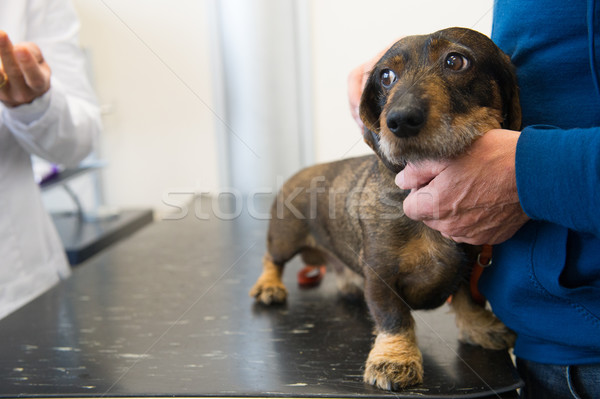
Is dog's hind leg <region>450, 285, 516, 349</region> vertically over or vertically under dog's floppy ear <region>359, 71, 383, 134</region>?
under

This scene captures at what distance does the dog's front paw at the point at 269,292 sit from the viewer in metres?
1.33

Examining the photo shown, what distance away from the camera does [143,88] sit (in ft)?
11.3

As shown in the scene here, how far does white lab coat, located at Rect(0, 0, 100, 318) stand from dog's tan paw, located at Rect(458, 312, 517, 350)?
121cm

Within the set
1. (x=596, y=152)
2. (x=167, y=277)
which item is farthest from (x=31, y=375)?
(x=596, y=152)

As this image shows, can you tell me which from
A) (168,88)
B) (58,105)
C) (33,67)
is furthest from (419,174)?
(168,88)

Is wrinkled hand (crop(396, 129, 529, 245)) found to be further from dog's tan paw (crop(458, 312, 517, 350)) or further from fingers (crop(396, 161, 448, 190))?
dog's tan paw (crop(458, 312, 517, 350))

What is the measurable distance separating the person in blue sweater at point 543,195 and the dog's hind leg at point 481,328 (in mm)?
98

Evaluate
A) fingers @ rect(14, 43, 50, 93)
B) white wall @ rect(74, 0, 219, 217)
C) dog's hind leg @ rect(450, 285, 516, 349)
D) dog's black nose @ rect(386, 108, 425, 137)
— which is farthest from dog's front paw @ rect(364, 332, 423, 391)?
white wall @ rect(74, 0, 219, 217)

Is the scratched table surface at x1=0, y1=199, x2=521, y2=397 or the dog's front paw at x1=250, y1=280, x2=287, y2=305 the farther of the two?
the dog's front paw at x1=250, y1=280, x2=287, y2=305

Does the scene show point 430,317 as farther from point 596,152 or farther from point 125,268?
point 125,268

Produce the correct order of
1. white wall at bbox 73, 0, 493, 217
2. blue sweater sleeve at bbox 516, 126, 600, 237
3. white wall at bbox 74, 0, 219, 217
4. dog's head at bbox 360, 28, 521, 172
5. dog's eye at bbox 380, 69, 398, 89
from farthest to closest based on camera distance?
1. white wall at bbox 74, 0, 219, 217
2. white wall at bbox 73, 0, 493, 217
3. dog's eye at bbox 380, 69, 398, 89
4. dog's head at bbox 360, 28, 521, 172
5. blue sweater sleeve at bbox 516, 126, 600, 237

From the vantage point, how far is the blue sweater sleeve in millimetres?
710

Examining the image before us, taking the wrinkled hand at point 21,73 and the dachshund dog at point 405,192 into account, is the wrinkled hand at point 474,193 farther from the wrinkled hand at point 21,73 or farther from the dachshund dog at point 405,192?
the wrinkled hand at point 21,73

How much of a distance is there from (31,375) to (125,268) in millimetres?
661
